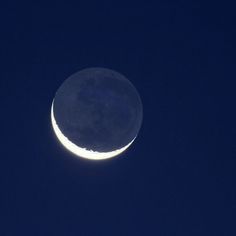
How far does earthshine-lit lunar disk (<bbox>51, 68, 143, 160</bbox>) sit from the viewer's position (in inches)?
429

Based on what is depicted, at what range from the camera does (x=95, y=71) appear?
11758 mm

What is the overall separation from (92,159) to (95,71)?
236cm

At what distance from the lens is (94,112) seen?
1109 centimetres

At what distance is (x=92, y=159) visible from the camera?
1195cm

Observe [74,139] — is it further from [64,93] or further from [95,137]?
[64,93]

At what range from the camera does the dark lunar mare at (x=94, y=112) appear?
1091cm

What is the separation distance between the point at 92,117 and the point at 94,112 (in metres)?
0.14

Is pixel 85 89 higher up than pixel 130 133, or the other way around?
pixel 85 89

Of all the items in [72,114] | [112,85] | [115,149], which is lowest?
[115,149]

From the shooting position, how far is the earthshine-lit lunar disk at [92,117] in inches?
429

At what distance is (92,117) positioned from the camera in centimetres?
1104

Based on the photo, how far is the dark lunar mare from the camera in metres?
10.9

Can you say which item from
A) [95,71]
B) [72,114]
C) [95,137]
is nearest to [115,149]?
[95,137]

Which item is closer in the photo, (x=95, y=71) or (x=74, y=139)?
(x=74, y=139)
